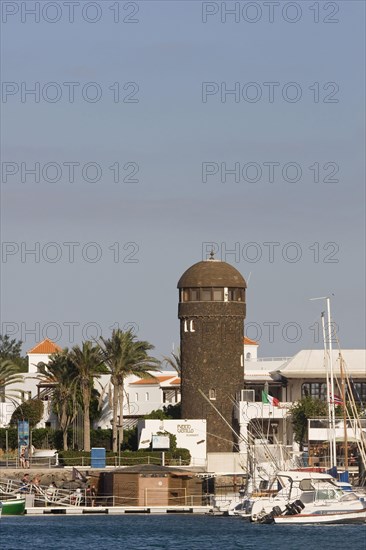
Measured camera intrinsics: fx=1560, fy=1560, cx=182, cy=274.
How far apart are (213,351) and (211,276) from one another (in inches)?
226

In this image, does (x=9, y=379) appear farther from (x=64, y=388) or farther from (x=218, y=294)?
(x=218, y=294)

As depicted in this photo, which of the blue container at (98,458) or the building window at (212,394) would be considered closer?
the blue container at (98,458)

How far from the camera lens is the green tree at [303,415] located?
4633 inches

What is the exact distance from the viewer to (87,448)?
115 metres

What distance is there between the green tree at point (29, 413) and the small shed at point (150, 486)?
27.9 meters

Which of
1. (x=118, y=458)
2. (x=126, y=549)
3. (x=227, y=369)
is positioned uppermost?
(x=227, y=369)

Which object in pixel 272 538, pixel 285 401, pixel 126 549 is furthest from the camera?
pixel 285 401

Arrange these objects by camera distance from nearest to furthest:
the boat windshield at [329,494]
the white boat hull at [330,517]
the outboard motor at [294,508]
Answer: the white boat hull at [330,517] → the outboard motor at [294,508] → the boat windshield at [329,494]

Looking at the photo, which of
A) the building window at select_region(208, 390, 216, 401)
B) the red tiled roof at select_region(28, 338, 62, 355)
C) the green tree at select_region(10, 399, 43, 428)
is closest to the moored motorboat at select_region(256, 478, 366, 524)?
the building window at select_region(208, 390, 216, 401)

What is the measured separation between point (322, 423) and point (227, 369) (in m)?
8.09

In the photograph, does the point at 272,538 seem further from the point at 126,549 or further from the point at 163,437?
the point at 163,437

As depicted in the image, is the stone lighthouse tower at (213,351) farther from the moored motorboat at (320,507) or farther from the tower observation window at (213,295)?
the moored motorboat at (320,507)

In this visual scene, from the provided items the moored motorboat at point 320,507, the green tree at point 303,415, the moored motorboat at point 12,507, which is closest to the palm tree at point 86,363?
the green tree at point 303,415

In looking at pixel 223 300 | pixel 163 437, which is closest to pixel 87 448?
pixel 163 437
